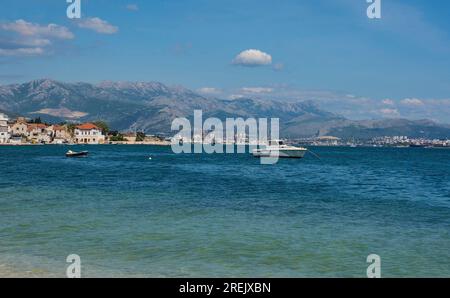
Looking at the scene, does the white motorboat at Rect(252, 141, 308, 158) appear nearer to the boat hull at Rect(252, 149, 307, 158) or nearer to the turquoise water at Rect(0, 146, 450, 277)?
the boat hull at Rect(252, 149, 307, 158)

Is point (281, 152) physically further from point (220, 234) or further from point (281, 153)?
point (220, 234)

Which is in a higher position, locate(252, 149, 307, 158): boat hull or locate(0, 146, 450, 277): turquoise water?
locate(252, 149, 307, 158): boat hull


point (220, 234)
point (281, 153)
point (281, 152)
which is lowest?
point (220, 234)

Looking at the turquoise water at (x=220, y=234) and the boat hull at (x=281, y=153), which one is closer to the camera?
the turquoise water at (x=220, y=234)

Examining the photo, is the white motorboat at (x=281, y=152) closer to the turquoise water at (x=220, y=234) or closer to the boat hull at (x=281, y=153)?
the boat hull at (x=281, y=153)

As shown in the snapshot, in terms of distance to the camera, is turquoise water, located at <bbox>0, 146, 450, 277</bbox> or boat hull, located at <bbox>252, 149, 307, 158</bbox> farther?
boat hull, located at <bbox>252, 149, 307, 158</bbox>

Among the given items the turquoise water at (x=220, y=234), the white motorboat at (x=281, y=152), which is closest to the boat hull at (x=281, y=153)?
the white motorboat at (x=281, y=152)

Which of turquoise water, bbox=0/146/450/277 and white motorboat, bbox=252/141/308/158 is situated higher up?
white motorboat, bbox=252/141/308/158

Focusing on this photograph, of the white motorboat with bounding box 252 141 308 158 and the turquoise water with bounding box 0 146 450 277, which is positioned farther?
the white motorboat with bounding box 252 141 308 158

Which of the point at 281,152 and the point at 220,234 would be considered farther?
the point at 281,152

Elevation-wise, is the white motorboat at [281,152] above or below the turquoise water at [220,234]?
above

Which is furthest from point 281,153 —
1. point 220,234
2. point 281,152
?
point 220,234

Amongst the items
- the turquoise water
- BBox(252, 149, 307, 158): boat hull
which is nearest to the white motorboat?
BBox(252, 149, 307, 158): boat hull
